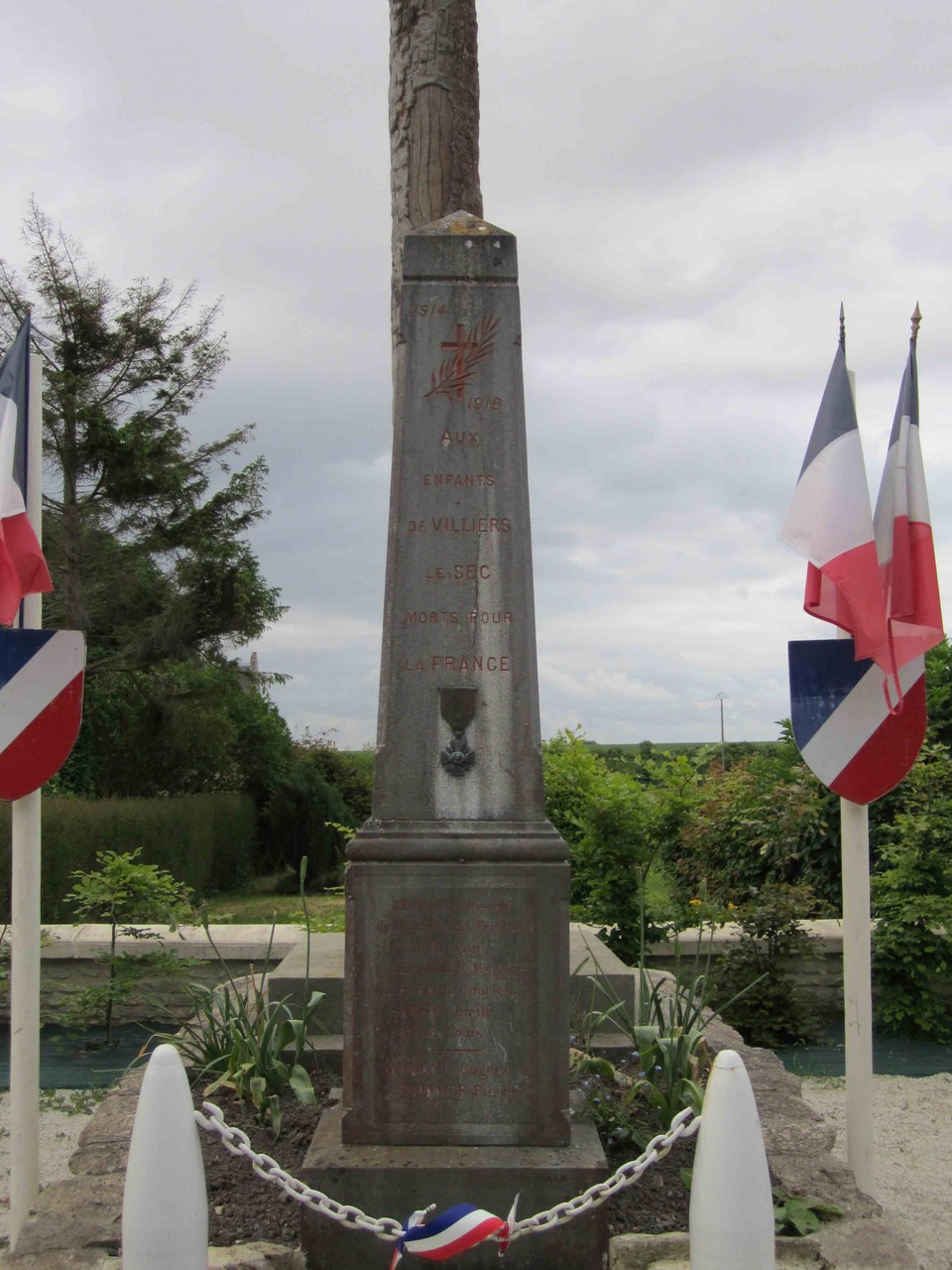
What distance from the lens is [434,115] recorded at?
20.8 ft

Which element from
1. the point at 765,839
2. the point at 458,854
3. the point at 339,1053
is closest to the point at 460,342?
the point at 458,854

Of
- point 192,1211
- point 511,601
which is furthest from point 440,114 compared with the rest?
point 192,1211

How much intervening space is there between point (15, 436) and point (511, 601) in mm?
1927

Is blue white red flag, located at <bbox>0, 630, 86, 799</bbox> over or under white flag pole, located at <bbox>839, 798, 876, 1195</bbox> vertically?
over

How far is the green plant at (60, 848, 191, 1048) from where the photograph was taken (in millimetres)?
6645

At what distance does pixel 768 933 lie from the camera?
278 inches

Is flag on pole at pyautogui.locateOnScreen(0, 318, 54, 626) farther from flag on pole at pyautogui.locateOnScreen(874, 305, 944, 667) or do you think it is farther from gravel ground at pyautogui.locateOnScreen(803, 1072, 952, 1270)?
gravel ground at pyautogui.locateOnScreen(803, 1072, 952, 1270)

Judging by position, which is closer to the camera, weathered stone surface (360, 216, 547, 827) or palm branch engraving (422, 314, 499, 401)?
weathered stone surface (360, 216, 547, 827)

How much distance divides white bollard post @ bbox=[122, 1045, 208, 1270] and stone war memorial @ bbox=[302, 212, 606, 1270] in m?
0.64

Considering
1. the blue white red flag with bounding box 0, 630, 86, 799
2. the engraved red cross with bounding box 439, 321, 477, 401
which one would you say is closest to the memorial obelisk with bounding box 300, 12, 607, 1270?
the engraved red cross with bounding box 439, 321, 477, 401

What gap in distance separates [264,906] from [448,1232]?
1195cm

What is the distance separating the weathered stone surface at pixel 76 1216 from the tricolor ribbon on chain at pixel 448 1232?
Answer: 42.2 inches

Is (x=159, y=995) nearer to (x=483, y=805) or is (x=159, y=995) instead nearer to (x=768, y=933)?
(x=768, y=933)

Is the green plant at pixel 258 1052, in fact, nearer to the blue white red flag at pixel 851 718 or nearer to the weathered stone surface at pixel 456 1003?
the weathered stone surface at pixel 456 1003
